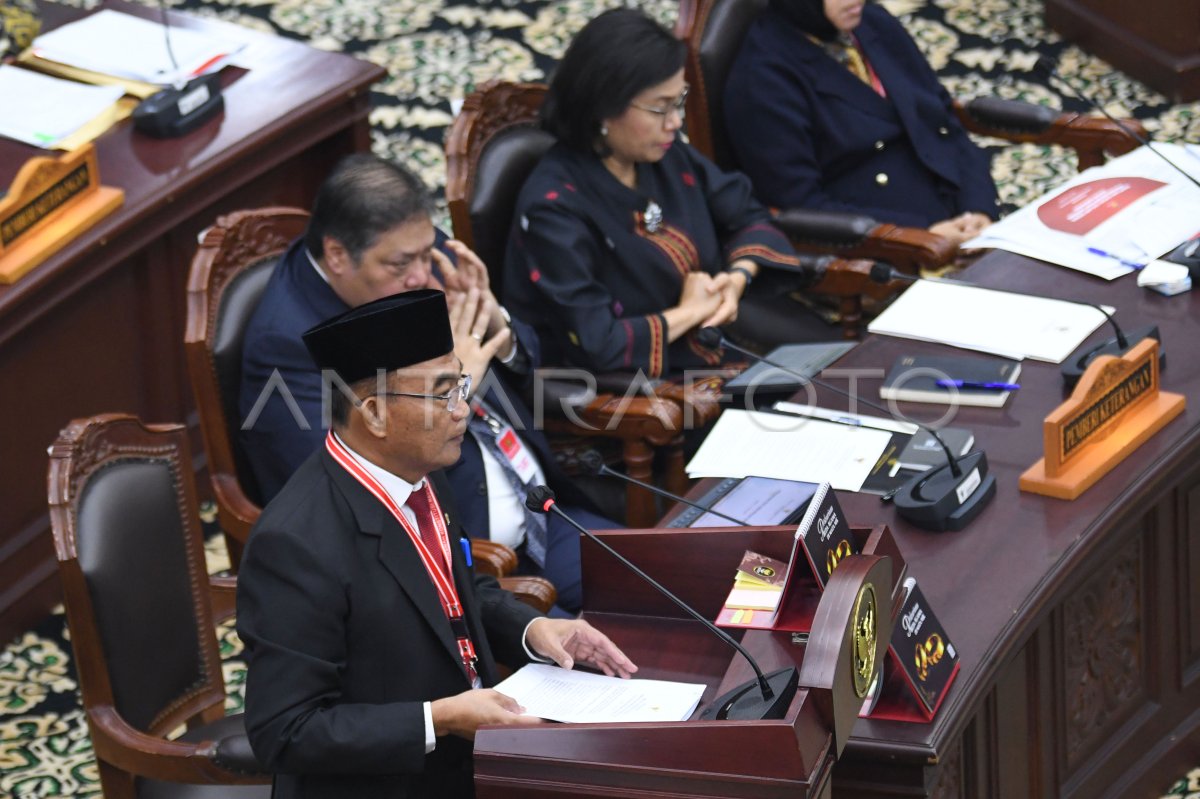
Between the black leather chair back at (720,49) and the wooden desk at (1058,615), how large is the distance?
987mm

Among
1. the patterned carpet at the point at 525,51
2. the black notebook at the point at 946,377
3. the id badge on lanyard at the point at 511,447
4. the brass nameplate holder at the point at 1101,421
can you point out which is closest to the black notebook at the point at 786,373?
the black notebook at the point at 946,377

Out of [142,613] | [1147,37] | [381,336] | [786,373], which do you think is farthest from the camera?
[1147,37]

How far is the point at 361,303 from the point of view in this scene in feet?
9.56

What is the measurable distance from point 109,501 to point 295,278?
0.62 meters

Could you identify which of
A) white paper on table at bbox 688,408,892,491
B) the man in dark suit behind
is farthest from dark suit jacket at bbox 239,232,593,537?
white paper on table at bbox 688,408,892,491

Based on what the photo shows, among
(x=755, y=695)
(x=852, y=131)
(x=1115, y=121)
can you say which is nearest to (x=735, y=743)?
(x=755, y=695)

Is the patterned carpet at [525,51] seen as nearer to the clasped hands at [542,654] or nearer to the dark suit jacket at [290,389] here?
the dark suit jacket at [290,389]

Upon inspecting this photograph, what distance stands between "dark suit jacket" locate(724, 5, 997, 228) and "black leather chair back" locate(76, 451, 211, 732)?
1.83 metres

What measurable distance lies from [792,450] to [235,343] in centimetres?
98

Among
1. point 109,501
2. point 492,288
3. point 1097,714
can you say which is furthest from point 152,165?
point 1097,714

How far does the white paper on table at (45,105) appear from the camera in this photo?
3.88 m

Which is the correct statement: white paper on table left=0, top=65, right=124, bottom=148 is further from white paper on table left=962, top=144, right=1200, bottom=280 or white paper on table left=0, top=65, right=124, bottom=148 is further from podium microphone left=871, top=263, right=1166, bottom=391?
podium microphone left=871, top=263, right=1166, bottom=391

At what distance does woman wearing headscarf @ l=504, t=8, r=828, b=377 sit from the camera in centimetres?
336

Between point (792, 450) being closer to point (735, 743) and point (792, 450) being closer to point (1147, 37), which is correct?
point (735, 743)
